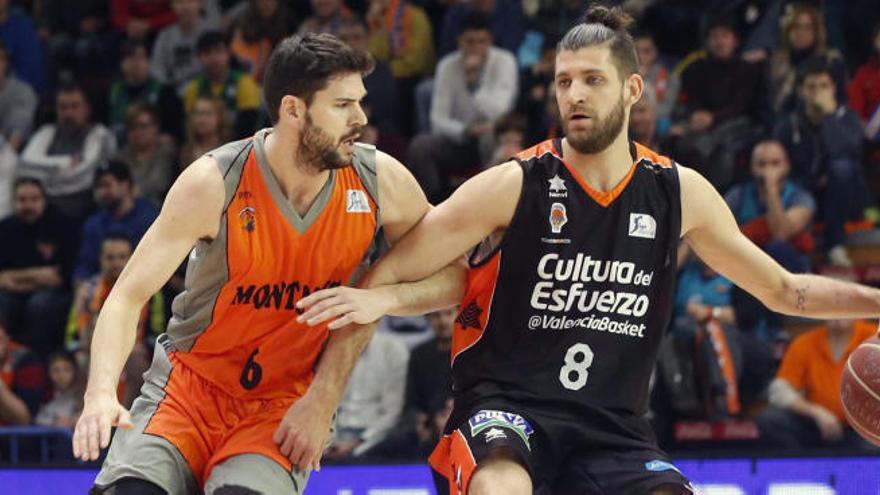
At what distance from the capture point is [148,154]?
11773 millimetres

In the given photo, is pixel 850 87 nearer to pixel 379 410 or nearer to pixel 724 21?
pixel 724 21

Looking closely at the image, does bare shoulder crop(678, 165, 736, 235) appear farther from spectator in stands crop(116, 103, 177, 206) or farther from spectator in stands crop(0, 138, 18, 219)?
spectator in stands crop(0, 138, 18, 219)

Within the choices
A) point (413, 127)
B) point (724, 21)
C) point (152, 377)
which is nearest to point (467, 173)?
point (413, 127)

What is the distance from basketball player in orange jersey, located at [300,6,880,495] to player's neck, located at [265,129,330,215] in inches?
13.8

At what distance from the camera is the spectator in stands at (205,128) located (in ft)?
37.3

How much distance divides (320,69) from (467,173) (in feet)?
19.3

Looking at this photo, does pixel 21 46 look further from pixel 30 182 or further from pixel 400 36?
pixel 400 36

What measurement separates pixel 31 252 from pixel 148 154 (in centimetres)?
121

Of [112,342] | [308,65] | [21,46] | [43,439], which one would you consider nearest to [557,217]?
[308,65]

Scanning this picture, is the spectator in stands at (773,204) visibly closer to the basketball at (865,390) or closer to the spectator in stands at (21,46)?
the basketball at (865,390)

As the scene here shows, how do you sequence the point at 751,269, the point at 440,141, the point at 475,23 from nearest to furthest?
the point at 751,269
the point at 440,141
the point at 475,23

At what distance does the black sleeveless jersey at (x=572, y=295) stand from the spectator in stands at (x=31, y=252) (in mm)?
6398

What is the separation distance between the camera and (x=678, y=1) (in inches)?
481

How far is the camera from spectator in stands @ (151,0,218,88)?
12789mm
